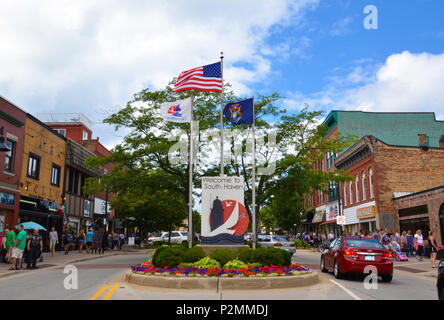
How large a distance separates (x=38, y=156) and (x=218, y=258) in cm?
Answer: 1985

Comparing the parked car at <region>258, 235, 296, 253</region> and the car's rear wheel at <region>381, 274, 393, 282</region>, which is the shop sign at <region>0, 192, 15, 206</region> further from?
the car's rear wheel at <region>381, 274, 393, 282</region>

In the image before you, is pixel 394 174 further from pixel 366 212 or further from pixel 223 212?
pixel 223 212

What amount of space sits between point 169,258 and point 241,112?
6996mm

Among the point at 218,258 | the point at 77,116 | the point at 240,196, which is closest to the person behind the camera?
the point at 218,258

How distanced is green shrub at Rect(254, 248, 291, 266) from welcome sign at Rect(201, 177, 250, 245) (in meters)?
2.11

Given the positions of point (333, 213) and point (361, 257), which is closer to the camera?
point (361, 257)

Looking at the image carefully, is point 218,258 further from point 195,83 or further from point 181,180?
point 181,180

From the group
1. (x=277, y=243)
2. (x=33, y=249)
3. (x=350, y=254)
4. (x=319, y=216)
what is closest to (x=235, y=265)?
(x=350, y=254)

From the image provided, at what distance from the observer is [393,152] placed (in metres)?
35.7

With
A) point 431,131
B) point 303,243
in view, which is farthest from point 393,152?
point 303,243

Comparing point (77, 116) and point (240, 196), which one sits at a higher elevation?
point (77, 116)

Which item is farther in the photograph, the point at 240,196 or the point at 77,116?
the point at 77,116

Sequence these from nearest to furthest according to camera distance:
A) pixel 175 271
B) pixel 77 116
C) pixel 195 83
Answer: pixel 175 271, pixel 195 83, pixel 77 116

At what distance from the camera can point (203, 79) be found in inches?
680
